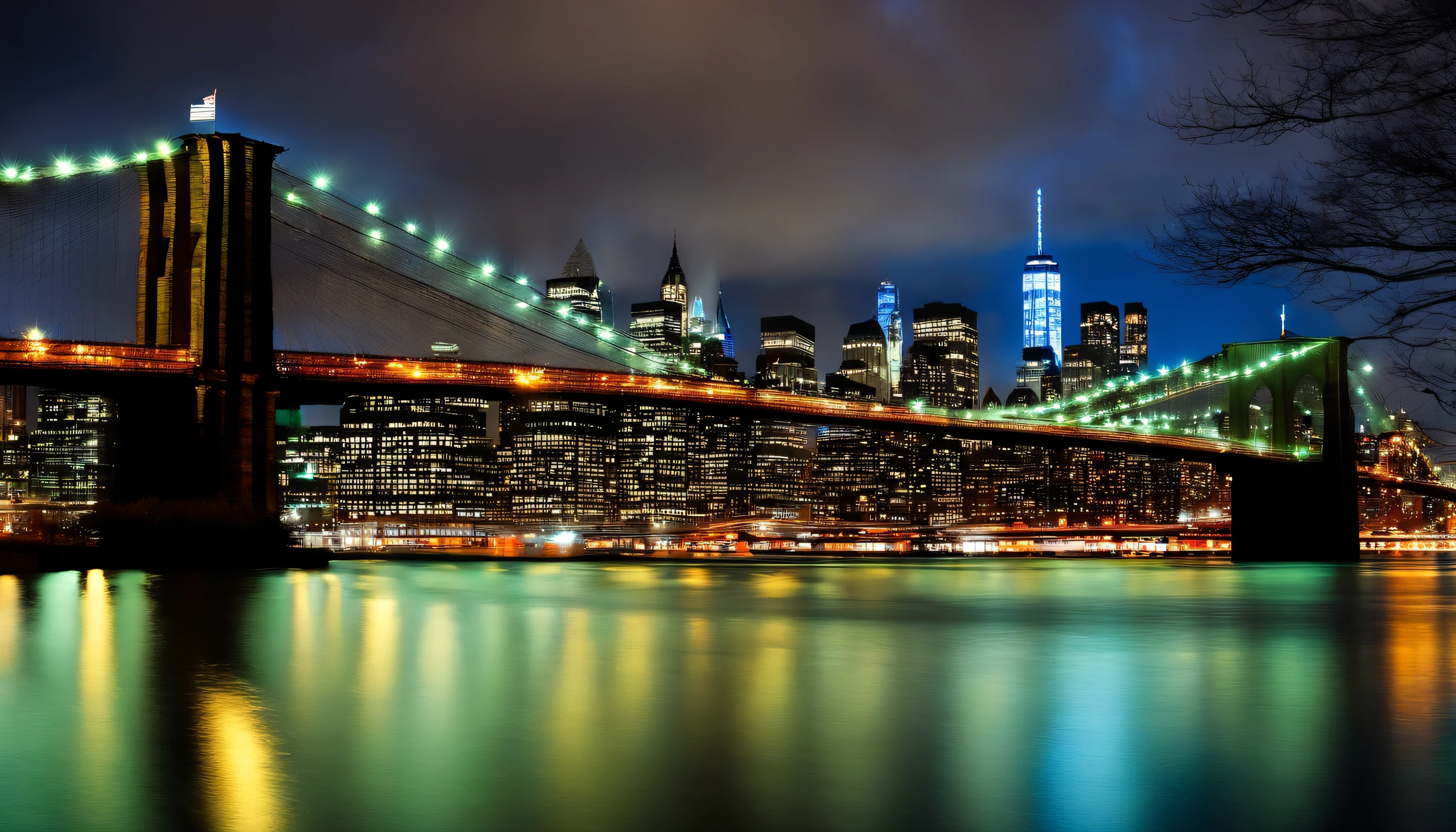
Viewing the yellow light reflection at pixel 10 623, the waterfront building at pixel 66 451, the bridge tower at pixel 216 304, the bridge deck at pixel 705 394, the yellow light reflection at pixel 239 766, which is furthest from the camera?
the waterfront building at pixel 66 451

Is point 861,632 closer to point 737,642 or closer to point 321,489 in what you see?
point 737,642

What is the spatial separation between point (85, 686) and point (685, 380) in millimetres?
43885

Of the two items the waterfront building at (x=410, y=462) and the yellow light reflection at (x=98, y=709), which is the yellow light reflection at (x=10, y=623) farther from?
the waterfront building at (x=410, y=462)

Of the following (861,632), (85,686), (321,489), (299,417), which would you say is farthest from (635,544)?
(85,686)

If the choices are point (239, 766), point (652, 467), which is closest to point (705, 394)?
→ point (239, 766)

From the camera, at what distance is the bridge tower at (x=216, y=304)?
39.8m

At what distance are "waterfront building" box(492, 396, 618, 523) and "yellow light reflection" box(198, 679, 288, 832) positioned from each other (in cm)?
12567

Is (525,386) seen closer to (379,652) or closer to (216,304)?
(216,304)

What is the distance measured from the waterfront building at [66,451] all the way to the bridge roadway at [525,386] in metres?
39.9

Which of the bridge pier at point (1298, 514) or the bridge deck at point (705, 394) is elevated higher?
the bridge deck at point (705, 394)

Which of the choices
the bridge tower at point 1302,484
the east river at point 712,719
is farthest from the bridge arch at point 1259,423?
the east river at point 712,719

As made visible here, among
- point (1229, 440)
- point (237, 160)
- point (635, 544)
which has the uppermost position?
point (237, 160)

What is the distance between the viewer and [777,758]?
834 centimetres

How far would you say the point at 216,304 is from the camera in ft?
134
